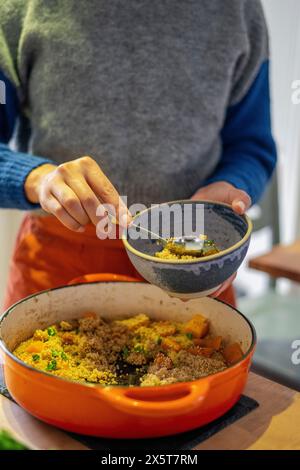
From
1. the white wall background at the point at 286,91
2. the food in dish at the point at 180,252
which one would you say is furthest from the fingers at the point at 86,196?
the white wall background at the point at 286,91

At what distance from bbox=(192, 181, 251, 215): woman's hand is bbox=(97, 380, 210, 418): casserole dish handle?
30 centimetres

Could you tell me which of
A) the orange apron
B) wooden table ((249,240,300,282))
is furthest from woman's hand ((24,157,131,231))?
wooden table ((249,240,300,282))

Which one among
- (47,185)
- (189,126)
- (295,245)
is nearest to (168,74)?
(189,126)

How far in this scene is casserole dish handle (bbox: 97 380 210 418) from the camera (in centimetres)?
60

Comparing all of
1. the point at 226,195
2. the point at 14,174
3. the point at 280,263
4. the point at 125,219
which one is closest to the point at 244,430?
the point at 125,219

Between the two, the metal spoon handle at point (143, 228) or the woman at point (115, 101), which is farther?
the woman at point (115, 101)

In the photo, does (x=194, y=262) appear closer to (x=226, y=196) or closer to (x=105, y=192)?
(x=105, y=192)

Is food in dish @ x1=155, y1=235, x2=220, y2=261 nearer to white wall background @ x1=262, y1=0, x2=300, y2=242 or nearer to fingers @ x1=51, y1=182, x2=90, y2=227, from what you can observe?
fingers @ x1=51, y1=182, x2=90, y2=227

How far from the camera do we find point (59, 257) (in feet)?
3.42

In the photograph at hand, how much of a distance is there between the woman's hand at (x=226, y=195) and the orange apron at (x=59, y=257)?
17cm

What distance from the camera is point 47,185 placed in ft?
2.61

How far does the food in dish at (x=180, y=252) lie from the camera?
2.61 ft

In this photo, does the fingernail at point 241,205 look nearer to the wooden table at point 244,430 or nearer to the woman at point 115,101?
the woman at point 115,101

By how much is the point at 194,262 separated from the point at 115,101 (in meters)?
0.40
